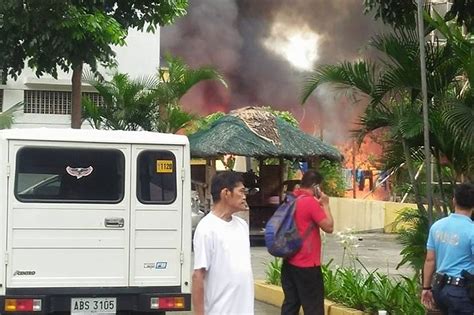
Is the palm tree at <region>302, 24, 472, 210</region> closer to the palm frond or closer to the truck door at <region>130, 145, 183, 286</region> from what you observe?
the palm frond

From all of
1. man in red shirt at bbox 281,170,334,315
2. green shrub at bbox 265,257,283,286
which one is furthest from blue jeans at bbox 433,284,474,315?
green shrub at bbox 265,257,283,286

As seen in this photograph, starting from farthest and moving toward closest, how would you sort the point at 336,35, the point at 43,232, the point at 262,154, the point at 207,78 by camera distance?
the point at 336,35 → the point at 207,78 → the point at 262,154 → the point at 43,232

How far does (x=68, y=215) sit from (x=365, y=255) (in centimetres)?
980

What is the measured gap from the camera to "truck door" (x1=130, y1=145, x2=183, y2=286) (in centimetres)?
805

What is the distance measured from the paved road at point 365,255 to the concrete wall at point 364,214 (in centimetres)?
72

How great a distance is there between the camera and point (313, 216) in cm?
735

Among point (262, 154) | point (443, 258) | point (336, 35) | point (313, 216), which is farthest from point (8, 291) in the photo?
point (336, 35)

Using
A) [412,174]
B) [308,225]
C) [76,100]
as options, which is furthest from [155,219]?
[76,100]

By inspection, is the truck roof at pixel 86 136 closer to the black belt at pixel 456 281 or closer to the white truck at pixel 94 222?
the white truck at pixel 94 222

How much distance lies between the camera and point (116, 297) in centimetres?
798

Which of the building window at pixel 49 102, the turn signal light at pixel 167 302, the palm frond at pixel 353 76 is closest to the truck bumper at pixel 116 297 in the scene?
the turn signal light at pixel 167 302

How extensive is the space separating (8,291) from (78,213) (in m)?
0.91

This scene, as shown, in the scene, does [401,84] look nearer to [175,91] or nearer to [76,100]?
[76,100]

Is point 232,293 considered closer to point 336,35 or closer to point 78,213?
point 78,213
